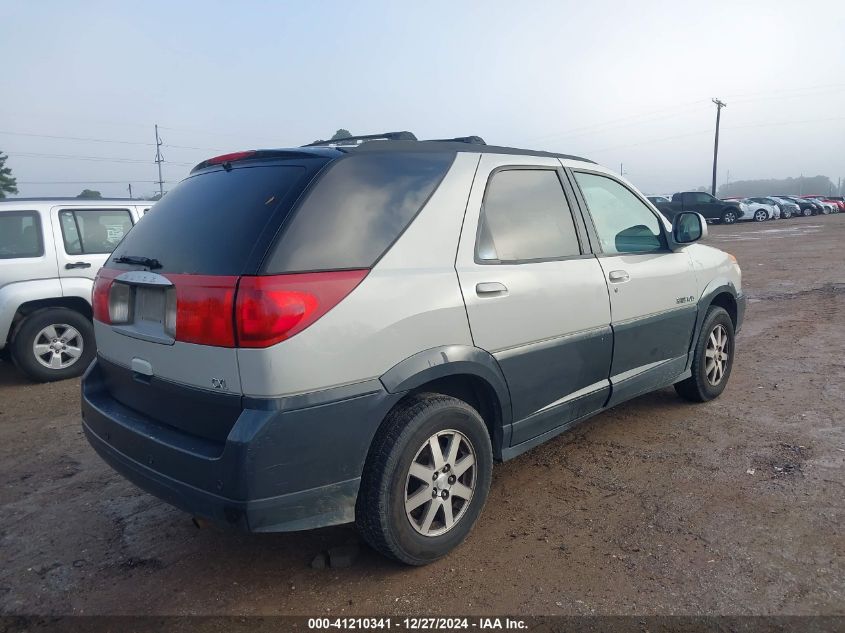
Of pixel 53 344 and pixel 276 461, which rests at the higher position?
pixel 276 461

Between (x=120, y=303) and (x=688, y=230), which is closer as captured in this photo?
(x=120, y=303)

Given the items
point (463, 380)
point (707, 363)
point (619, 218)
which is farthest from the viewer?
point (707, 363)

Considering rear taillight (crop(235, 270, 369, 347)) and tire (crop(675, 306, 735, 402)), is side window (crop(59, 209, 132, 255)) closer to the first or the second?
rear taillight (crop(235, 270, 369, 347))

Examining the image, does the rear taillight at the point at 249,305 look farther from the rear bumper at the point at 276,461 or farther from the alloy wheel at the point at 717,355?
the alloy wheel at the point at 717,355

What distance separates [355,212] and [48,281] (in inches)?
197

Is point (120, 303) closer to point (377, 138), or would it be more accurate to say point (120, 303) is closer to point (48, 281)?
point (377, 138)

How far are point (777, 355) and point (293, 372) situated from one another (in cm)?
583

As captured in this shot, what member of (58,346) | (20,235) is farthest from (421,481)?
(20,235)

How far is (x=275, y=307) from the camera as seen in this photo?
2.35m

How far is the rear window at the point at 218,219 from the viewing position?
8.33 ft

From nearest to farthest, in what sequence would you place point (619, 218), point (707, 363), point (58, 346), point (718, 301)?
point (619, 218) < point (707, 363) < point (718, 301) < point (58, 346)

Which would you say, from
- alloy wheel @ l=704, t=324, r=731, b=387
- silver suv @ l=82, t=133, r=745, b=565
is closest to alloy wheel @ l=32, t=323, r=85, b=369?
silver suv @ l=82, t=133, r=745, b=565

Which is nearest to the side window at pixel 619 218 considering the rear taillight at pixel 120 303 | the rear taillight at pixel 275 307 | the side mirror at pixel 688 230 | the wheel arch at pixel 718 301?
the side mirror at pixel 688 230

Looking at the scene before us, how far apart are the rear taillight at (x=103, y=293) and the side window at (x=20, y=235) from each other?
149 inches
